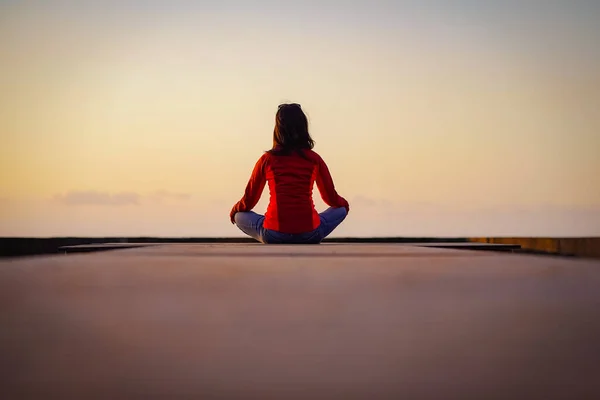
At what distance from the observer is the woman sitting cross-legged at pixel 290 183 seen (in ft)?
9.04

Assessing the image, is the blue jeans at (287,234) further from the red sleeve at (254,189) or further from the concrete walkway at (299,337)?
the concrete walkway at (299,337)

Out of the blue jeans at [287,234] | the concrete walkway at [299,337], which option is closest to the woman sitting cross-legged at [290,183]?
the blue jeans at [287,234]

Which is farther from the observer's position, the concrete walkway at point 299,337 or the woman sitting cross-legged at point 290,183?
the woman sitting cross-legged at point 290,183

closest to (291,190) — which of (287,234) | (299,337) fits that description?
(287,234)

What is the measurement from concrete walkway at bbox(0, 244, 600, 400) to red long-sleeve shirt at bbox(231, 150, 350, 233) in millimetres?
1549

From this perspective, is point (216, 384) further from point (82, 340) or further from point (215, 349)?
point (82, 340)

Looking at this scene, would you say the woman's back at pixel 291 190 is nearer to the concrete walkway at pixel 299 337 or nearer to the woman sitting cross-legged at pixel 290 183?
the woman sitting cross-legged at pixel 290 183

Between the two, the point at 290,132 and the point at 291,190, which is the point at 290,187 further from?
the point at 290,132

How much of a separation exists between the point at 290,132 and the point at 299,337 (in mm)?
2173

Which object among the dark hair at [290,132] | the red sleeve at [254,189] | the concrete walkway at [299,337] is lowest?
the concrete walkway at [299,337]

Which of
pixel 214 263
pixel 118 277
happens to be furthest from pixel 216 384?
pixel 214 263

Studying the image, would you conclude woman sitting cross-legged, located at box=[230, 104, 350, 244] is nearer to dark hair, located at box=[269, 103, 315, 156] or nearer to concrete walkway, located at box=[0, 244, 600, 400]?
dark hair, located at box=[269, 103, 315, 156]

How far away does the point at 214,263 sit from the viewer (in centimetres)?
153

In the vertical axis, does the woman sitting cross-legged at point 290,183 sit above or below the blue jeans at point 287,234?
above
